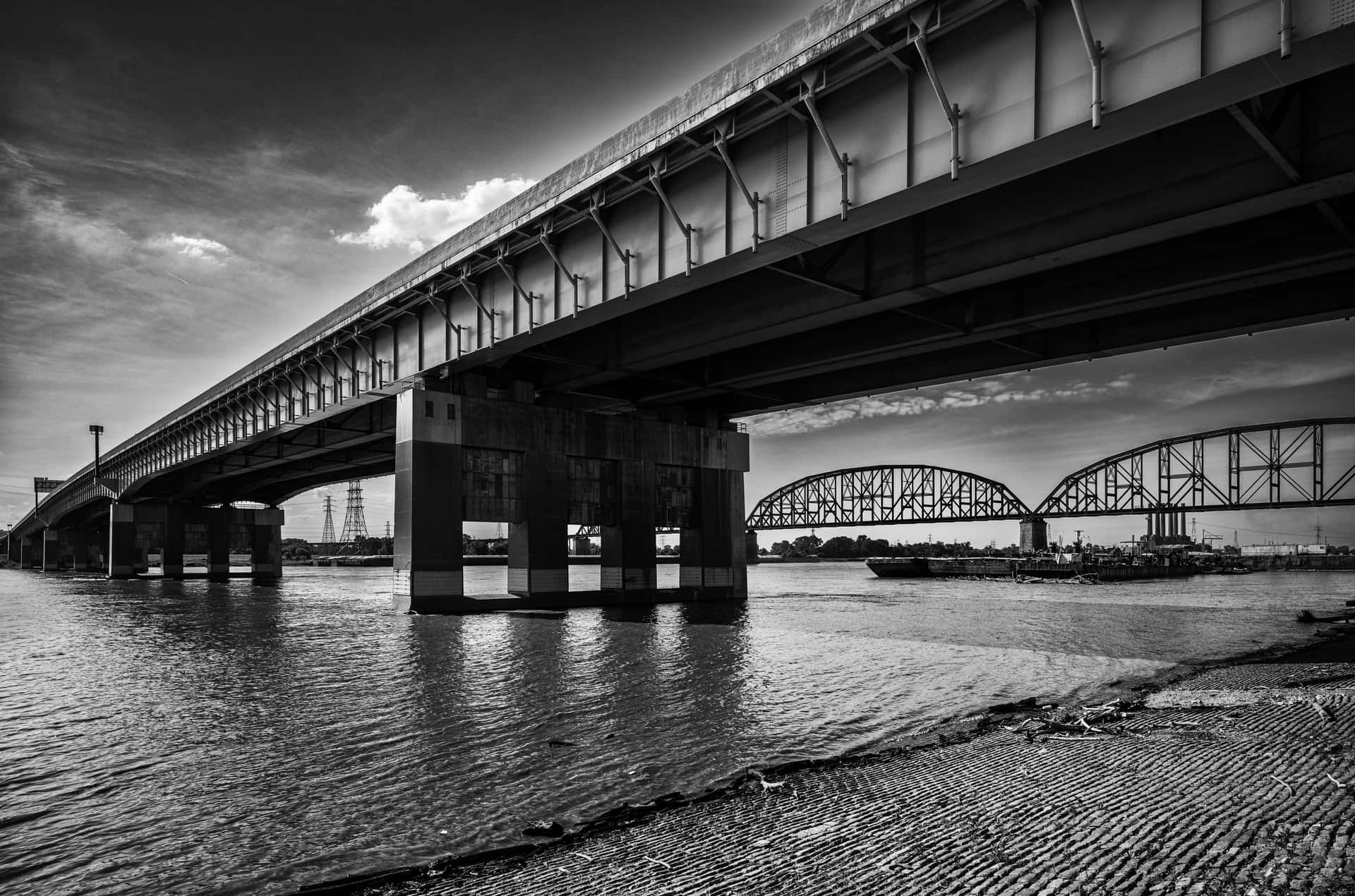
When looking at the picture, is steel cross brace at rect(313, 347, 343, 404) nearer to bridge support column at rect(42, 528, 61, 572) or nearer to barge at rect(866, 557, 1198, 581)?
barge at rect(866, 557, 1198, 581)

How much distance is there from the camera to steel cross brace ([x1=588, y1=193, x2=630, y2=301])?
95.5 feet

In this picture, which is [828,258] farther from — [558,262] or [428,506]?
[428,506]

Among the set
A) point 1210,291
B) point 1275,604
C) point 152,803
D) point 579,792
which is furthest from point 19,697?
point 1275,604

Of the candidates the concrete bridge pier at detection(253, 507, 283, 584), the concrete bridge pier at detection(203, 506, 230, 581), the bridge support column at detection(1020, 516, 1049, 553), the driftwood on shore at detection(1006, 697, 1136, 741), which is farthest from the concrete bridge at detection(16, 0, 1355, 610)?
the bridge support column at detection(1020, 516, 1049, 553)

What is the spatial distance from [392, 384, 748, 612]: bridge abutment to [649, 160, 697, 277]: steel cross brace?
19.2 metres

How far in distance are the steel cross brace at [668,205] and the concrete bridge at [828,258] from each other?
0.14 meters

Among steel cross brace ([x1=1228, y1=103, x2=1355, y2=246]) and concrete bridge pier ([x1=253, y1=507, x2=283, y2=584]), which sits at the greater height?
steel cross brace ([x1=1228, y1=103, x2=1355, y2=246])

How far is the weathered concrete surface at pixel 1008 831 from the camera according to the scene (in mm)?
7059

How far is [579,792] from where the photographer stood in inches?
434

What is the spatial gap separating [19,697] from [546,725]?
1290cm

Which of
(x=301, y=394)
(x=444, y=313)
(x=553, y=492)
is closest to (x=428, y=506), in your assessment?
(x=553, y=492)

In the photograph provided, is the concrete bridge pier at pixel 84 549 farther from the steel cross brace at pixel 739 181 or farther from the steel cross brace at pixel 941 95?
the steel cross brace at pixel 941 95

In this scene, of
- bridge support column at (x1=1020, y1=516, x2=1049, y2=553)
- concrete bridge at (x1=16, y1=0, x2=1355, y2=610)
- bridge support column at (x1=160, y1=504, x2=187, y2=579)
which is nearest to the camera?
concrete bridge at (x1=16, y1=0, x2=1355, y2=610)

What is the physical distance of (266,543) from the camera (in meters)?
115
